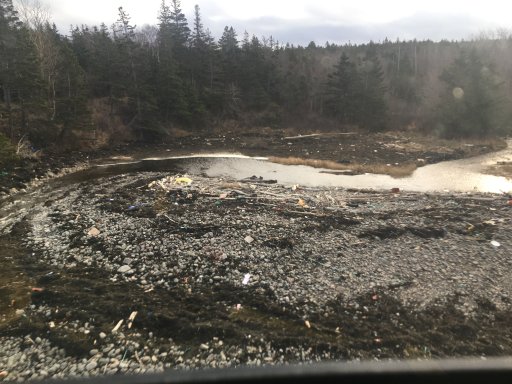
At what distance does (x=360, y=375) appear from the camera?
2.22 meters

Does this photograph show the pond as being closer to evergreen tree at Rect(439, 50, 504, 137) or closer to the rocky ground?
evergreen tree at Rect(439, 50, 504, 137)

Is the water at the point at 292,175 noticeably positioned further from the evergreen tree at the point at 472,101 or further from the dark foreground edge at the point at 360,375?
the dark foreground edge at the point at 360,375

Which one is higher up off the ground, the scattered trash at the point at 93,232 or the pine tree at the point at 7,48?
the pine tree at the point at 7,48

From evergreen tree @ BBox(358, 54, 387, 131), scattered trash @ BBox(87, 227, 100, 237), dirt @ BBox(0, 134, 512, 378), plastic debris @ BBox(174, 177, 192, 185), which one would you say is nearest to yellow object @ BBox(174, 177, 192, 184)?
plastic debris @ BBox(174, 177, 192, 185)

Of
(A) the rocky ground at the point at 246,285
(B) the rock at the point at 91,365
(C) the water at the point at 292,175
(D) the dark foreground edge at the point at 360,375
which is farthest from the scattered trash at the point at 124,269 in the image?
(D) the dark foreground edge at the point at 360,375

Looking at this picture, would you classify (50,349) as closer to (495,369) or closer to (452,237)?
(495,369)

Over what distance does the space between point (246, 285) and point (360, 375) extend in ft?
34.5

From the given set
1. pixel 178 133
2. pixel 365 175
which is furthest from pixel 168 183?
pixel 178 133

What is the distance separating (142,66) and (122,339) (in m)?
47.6

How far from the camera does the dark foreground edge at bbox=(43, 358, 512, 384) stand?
2.21 meters

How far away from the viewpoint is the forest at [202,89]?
36969 millimetres

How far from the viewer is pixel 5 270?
13.5 meters

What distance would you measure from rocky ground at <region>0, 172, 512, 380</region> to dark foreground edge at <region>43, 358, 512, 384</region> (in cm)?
735

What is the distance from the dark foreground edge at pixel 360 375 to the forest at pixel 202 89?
3059cm
